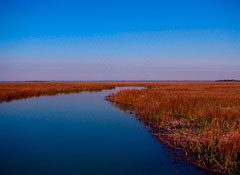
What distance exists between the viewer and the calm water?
9114 mm

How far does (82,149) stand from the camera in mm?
11391

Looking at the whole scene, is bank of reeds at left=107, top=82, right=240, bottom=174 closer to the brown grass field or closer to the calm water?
the brown grass field

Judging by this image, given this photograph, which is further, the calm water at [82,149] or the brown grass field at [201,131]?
the calm water at [82,149]

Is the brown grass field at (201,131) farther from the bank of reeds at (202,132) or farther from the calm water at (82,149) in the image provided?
the calm water at (82,149)

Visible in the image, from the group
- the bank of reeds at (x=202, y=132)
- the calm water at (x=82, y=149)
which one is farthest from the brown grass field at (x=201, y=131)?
the calm water at (x=82, y=149)

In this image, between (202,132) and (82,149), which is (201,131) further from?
(82,149)

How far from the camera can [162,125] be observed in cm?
1511

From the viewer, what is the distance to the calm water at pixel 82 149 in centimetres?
911

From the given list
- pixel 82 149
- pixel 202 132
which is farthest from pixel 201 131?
pixel 82 149

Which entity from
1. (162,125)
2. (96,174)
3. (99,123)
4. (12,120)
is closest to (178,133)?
(162,125)

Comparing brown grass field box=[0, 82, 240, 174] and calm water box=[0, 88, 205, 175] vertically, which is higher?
brown grass field box=[0, 82, 240, 174]

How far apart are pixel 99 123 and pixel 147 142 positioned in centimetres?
563

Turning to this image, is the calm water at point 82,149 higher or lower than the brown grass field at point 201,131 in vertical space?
lower

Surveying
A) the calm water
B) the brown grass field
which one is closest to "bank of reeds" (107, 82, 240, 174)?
the brown grass field
